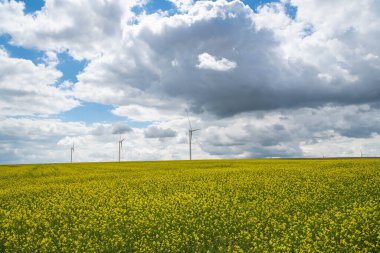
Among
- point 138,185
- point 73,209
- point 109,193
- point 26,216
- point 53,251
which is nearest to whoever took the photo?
point 53,251

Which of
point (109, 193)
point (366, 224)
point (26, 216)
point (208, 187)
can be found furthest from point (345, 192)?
point (26, 216)

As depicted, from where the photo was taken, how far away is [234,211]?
→ 20531 millimetres

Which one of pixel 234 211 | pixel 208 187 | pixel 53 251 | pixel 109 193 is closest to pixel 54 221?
pixel 53 251

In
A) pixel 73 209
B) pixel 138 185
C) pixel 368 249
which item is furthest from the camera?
pixel 138 185

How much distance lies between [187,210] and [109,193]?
428 inches

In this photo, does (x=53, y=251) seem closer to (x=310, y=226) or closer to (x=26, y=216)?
(x=26, y=216)

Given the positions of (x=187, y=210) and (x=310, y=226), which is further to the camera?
(x=187, y=210)

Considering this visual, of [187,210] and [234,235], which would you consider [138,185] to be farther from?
[234,235]

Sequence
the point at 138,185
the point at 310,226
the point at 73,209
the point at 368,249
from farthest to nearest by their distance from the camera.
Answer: the point at 138,185 → the point at 73,209 → the point at 310,226 → the point at 368,249

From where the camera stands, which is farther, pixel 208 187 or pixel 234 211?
pixel 208 187

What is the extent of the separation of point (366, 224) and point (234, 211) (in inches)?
273

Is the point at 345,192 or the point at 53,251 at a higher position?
the point at 345,192

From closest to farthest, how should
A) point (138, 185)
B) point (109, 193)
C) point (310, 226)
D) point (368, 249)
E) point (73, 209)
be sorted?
1. point (368, 249)
2. point (310, 226)
3. point (73, 209)
4. point (109, 193)
5. point (138, 185)

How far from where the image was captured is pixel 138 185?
3462cm
